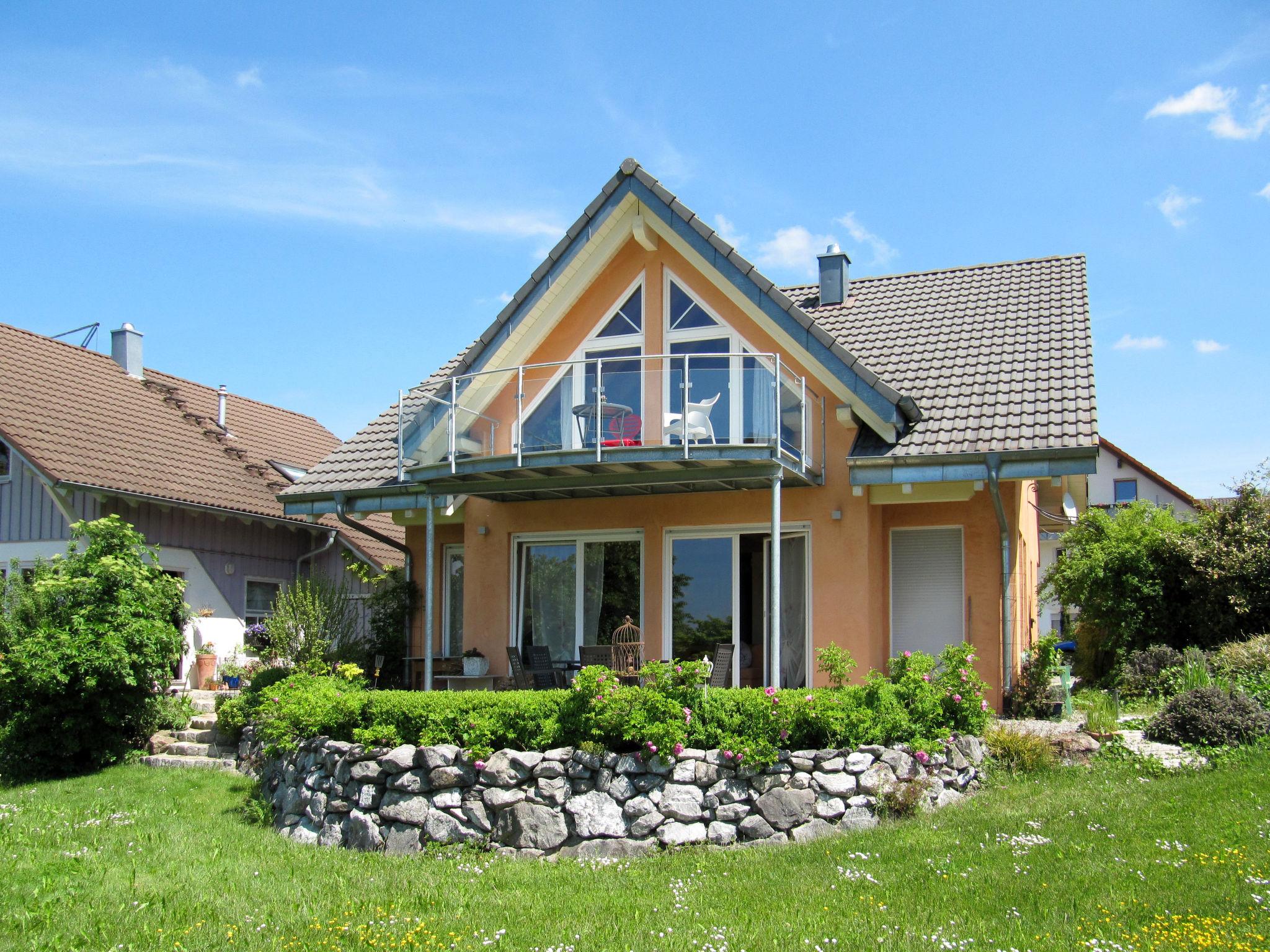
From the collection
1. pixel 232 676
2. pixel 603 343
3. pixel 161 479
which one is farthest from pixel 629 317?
pixel 161 479

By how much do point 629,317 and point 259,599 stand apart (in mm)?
10457

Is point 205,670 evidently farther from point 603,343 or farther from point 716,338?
point 716,338

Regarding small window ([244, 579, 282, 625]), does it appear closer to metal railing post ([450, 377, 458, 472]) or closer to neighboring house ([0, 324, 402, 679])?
neighboring house ([0, 324, 402, 679])

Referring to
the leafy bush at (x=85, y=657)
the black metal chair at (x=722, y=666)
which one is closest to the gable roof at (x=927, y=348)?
the leafy bush at (x=85, y=657)

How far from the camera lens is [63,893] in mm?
8648

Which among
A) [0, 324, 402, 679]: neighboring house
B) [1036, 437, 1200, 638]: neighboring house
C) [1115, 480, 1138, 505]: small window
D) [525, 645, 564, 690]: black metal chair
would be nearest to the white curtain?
[525, 645, 564, 690]: black metal chair

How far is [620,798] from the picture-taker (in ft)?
32.9

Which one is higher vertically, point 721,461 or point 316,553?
point 721,461

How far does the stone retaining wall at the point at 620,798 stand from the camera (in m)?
9.91

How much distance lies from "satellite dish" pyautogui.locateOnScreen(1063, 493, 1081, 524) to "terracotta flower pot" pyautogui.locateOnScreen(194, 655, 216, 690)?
14.0 meters

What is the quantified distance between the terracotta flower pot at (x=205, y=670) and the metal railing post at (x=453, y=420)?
7809mm

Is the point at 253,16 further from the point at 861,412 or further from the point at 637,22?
the point at 861,412

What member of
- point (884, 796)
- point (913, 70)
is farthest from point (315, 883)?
point (913, 70)

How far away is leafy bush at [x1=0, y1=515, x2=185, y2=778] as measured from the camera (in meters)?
13.9
